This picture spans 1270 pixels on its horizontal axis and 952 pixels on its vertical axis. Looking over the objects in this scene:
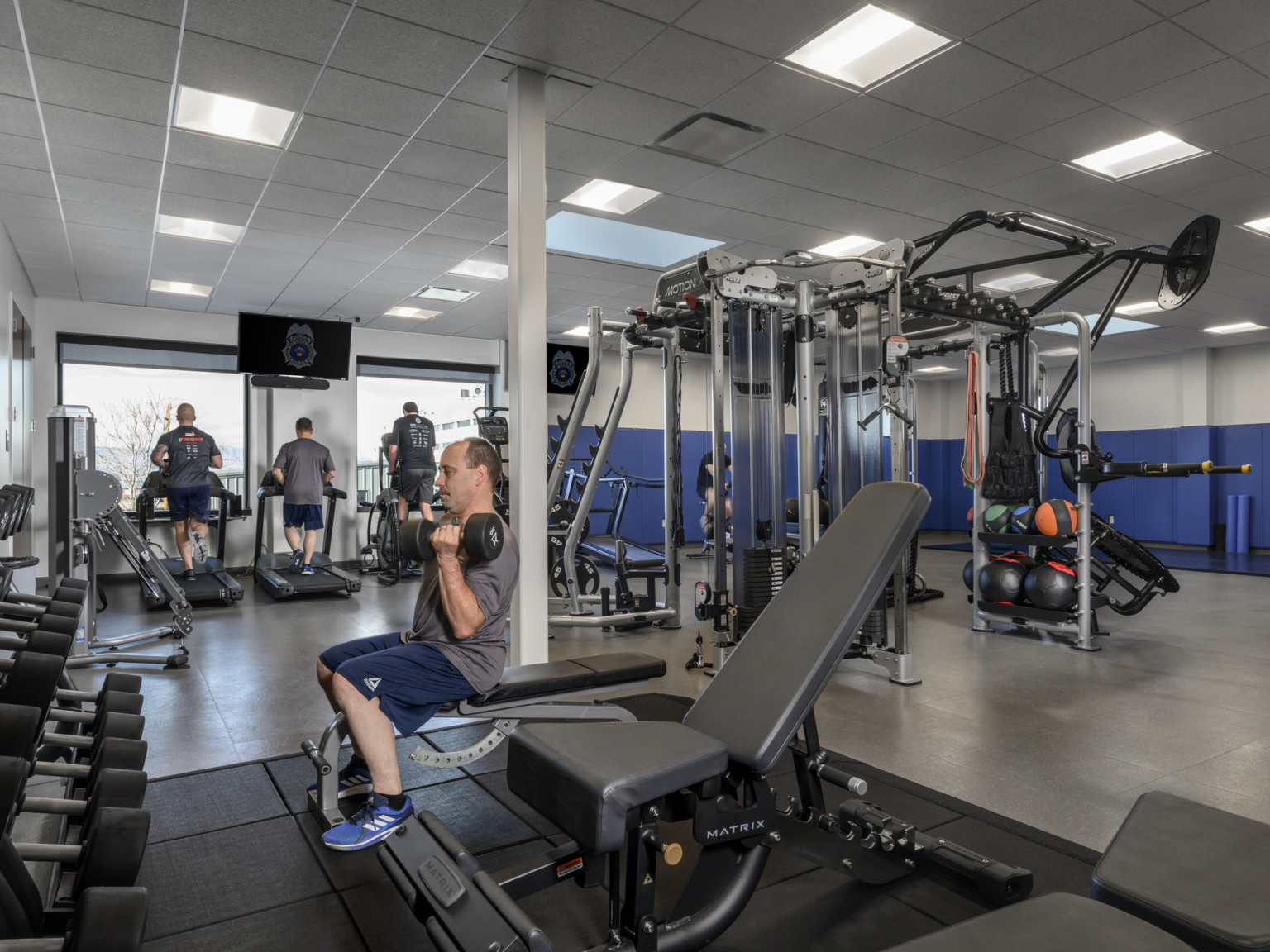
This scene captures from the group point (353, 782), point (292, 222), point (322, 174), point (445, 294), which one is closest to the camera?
point (353, 782)

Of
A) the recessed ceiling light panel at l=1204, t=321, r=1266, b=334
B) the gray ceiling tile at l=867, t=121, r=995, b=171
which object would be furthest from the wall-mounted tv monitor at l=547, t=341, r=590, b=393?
the recessed ceiling light panel at l=1204, t=321, r=1266, b=334

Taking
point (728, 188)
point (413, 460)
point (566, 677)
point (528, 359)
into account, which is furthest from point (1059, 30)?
point (413, 460)

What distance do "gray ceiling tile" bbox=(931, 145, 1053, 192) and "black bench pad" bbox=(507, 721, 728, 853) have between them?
4.14m

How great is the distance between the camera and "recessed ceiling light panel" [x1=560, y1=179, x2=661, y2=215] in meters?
5.05

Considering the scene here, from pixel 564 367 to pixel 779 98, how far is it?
15.0 feet

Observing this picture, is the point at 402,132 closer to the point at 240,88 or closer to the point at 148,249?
the point at 240,88

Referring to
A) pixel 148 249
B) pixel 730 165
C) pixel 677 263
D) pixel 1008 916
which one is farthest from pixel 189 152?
pixel 1008 916

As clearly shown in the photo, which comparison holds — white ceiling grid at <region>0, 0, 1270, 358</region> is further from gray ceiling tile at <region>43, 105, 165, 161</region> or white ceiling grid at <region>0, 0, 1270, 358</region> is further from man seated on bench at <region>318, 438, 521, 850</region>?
man seated on bench at <region>318, 438, 521, 850</region>

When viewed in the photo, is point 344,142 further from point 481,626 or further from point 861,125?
point 481,626

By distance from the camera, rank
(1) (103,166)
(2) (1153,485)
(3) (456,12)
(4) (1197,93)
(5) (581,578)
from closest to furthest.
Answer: (3) (456,12) < (4) (1197,93) < (1) (103,166) < (5) (581,578) < (2) (1153,485)

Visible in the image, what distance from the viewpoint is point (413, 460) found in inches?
293

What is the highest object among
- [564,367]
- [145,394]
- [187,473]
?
[564,367]

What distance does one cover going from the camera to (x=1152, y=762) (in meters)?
2.79

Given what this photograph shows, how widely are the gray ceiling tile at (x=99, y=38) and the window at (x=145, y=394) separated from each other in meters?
5.23
